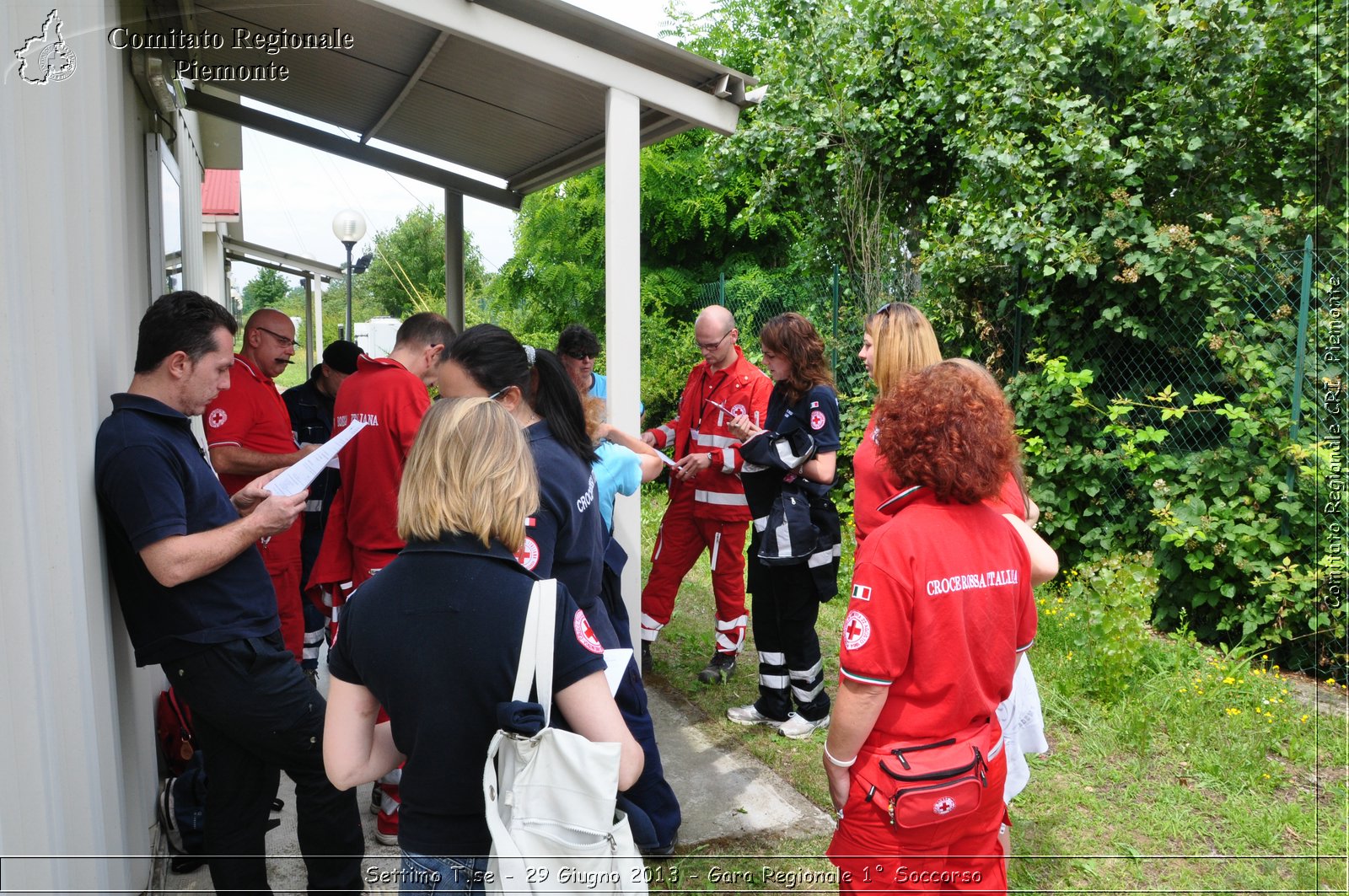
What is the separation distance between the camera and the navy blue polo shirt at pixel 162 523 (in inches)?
99.3

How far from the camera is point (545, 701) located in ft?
5.90

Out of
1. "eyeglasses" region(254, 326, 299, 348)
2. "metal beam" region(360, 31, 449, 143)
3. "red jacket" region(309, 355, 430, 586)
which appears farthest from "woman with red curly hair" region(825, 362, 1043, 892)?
"eyeglasses" region(254, 326, 299, 348)

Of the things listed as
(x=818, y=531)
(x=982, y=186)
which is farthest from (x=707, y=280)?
(x=818, y=531)

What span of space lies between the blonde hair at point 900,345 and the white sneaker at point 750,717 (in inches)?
83.8

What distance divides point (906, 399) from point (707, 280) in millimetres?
13787

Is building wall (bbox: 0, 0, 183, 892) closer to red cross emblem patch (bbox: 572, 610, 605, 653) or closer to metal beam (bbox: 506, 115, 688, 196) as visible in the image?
red cross emblem patch (bbox: 572, 610, 605, 653)

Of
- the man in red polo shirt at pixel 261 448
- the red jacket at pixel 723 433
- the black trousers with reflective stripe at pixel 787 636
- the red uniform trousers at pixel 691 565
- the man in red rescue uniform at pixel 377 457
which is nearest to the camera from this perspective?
the man in red rescue uniform at pixel 377 457

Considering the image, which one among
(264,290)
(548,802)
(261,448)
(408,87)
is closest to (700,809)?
(548,802)

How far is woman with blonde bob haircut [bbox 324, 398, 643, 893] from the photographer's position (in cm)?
182

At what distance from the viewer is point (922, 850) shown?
7.15ft

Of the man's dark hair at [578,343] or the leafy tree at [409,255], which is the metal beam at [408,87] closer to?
the man's dark hair at [578,343]

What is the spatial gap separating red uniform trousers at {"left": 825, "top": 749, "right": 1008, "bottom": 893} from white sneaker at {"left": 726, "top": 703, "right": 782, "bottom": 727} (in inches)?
97.0

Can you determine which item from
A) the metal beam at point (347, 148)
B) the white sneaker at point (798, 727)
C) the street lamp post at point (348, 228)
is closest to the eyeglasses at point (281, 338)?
the metal beam at point (347, 148)

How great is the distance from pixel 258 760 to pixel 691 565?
3010mm
